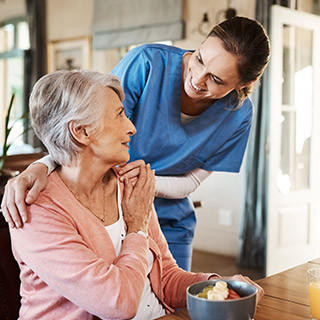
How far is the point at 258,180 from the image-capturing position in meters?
4.00

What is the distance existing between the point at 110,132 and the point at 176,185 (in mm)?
654

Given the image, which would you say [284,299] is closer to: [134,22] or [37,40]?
[134,22]

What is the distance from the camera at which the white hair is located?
1.17m

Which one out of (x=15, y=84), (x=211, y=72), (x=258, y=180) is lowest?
(x=258, y=180)

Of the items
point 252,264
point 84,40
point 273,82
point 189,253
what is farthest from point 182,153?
point 84,40

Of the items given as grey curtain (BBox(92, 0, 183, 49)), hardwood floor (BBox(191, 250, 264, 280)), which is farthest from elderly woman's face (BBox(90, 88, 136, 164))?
grey curtain (BBox(92, 0, 183, 49))

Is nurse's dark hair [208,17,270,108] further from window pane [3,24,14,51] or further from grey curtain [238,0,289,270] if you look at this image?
window pane [3,24,14,51]

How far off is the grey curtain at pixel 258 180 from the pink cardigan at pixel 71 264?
278 cm

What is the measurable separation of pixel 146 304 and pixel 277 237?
2666 millimetres

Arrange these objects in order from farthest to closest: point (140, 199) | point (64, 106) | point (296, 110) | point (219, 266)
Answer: point (219, 266), point (296, 110), point (140, 199), point (64, 106)

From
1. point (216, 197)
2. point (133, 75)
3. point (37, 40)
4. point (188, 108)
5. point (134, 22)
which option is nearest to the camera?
→ point (133, 75)

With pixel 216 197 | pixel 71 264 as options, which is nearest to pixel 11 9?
pixel 216 197

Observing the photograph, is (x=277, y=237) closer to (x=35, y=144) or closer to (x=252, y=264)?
(x=252, y=264)

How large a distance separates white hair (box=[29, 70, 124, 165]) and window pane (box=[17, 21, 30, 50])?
5.72 meters
